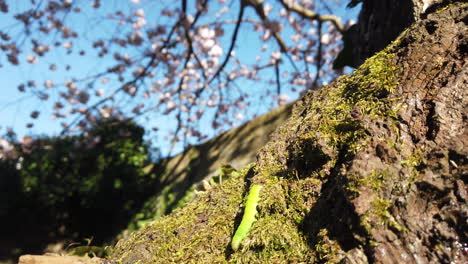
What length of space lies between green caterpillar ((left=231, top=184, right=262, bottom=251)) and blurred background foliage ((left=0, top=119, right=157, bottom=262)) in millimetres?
5713

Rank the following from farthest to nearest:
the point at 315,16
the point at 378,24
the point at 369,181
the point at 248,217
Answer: the point at 315,16 → the point at 378,24 → the point at 248,217 → the point at 369,181

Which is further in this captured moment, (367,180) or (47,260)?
(47,260)

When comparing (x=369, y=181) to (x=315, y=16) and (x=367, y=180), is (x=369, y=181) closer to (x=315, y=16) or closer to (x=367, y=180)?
(x=367, y=180)

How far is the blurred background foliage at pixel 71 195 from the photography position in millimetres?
6289

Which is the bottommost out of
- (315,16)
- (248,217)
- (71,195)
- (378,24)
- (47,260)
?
(47,260)

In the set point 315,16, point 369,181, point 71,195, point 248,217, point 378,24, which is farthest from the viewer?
point 71,195

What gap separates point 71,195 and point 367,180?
6386mm

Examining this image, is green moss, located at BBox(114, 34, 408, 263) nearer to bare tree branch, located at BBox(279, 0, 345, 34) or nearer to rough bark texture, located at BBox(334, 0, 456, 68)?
rough bark texture, located at BBox(334, 0, 456, 68)

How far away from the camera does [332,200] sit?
110cm

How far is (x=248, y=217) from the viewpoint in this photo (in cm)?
123

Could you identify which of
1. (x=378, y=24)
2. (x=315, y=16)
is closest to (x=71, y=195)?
(x=315, y=16)

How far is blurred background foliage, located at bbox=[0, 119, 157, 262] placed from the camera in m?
6.29

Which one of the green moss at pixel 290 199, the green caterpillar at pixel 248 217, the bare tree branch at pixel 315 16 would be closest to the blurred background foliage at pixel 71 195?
the bare tree branch at pixel 315 16

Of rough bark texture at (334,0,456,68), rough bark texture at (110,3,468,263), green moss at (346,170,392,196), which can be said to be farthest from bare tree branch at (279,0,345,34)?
green moss at (346,170,392,196)
